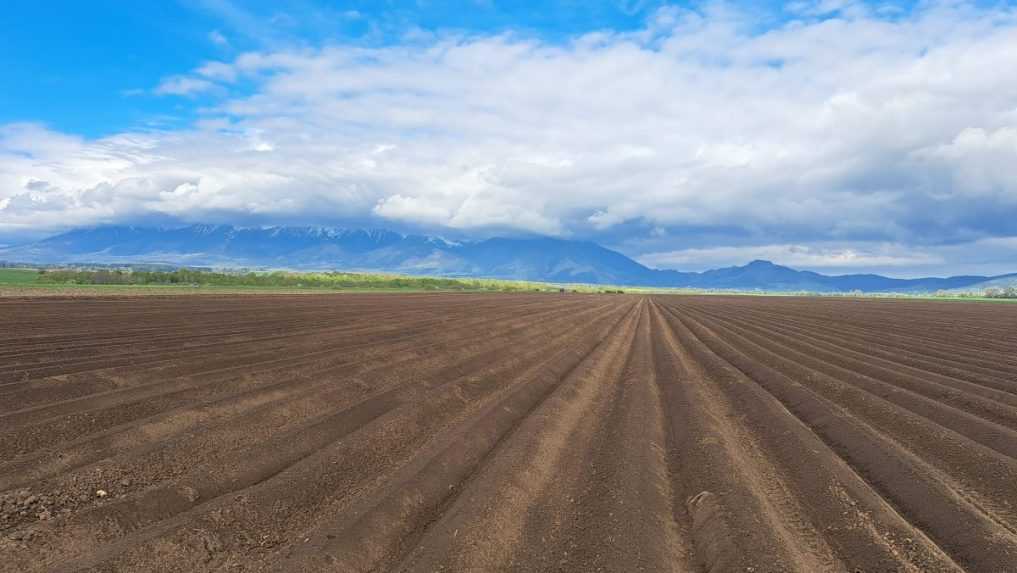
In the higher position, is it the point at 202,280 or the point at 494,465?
the point at 202,280

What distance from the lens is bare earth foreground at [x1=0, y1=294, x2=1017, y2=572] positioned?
17.7 feet

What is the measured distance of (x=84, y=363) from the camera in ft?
49.4

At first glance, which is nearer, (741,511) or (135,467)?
(741,511)

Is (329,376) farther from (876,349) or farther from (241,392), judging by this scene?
(876,349)

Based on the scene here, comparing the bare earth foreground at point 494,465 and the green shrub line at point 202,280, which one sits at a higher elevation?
the green shrub line at point 202,280

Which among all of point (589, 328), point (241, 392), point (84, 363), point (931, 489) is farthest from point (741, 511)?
point (589, 328)

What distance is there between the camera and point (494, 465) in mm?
7578

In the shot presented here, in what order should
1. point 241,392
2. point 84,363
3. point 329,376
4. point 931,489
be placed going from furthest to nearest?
1. point 84,363
2. point 329,376
3. point 241,392
4. point 931,489

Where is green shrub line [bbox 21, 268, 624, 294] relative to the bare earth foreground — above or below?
above

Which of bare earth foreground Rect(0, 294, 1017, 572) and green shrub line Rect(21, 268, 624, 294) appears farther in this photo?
green shrub line Rect(21, 268, 624, 294)

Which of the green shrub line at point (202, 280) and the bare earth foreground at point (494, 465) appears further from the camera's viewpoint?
the green shrub line at point (202, 280)

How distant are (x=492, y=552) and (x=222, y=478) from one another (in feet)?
13.1

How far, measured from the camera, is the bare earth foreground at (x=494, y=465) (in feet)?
17.7

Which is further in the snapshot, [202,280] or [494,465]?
[202,280]
